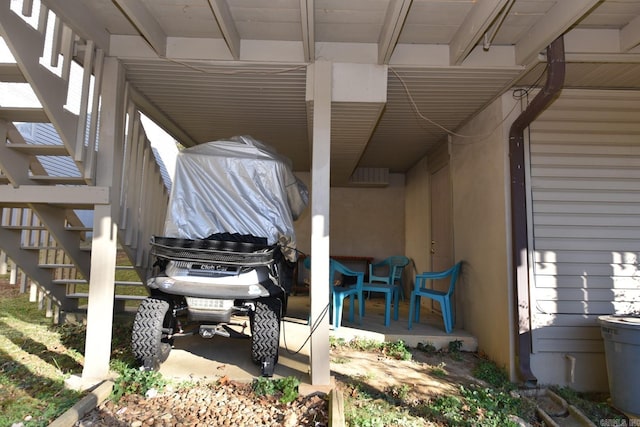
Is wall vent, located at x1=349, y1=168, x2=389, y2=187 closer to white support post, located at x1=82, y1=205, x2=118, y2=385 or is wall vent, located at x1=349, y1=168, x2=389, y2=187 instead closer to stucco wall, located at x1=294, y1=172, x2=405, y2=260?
stucco wall, located at x1=294, y1=172, x2=405, y2=260

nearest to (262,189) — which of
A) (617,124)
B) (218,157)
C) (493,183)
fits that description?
(218,157)

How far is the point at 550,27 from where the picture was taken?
2.90 m

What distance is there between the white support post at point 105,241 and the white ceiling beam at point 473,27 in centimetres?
310

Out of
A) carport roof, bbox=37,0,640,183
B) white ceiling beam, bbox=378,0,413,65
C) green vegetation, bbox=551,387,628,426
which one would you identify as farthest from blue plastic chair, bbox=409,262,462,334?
white ceiling beam, bbox=378,0,413,65

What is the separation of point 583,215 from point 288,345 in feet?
11.2

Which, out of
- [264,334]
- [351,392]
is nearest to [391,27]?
[264,334]

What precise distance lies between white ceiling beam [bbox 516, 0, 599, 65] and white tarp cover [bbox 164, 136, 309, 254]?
254cm

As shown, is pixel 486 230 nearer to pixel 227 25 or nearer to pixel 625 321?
pixel 625 321

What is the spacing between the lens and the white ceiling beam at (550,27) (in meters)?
2.64

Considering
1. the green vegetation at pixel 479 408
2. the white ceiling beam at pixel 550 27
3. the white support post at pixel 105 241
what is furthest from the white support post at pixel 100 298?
the white ceiling beam at pixel 550 27

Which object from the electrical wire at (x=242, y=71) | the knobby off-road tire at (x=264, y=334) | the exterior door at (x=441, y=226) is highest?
the electrical wire at (x=242, y=71)

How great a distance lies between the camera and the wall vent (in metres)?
7.98

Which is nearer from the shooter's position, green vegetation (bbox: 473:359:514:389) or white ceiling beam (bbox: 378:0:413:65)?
white ceiling beam (bbox: 378:0:413:65)

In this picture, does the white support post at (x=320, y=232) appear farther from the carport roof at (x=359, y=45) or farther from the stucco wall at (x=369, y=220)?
the stucco wall at (x=369, y=220)
